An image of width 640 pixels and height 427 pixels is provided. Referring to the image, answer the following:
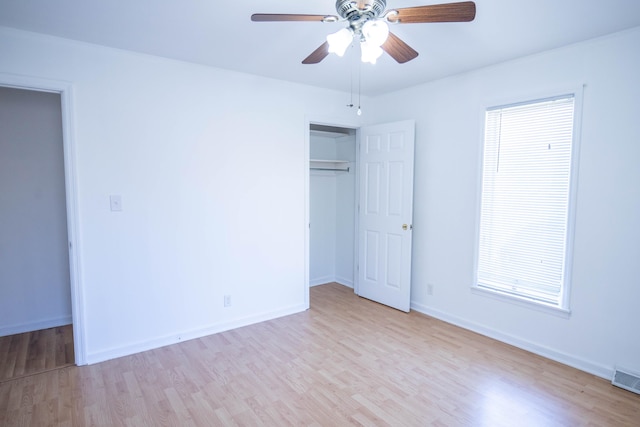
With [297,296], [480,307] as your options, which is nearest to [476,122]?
[480,307]

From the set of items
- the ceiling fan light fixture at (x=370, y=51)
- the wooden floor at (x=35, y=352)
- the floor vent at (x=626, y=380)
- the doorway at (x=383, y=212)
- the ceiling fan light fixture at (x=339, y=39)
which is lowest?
the wooden floor at (x=35, y=352)

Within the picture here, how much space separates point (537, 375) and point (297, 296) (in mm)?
2339

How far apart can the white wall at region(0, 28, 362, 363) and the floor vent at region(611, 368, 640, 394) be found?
9.18 ft

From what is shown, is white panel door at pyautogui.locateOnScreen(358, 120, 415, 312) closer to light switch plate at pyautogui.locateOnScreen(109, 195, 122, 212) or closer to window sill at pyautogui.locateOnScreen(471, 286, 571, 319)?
window sill at pyautogui.locateOnScreen(471, 286, 571, 319)

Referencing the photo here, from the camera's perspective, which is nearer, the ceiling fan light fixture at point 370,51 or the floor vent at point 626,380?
the ceiling fan light fixture at point 370,51

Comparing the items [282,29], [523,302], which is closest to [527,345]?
[523,302]

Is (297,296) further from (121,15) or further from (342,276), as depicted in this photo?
(121,15)

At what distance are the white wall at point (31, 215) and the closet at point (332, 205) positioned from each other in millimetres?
2869

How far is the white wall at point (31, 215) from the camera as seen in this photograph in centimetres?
327

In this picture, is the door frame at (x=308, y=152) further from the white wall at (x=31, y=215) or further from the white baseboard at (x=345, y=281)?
the white wall at (x=31, y=215)

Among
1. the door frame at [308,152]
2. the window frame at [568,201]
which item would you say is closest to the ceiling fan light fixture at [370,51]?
the window frame at [568,201]

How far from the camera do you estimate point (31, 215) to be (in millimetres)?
3395

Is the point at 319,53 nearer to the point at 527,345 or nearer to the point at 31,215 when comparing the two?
the point at 527,345

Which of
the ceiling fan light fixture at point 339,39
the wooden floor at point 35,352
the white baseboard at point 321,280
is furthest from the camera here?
the white baseboard at point 321,280
